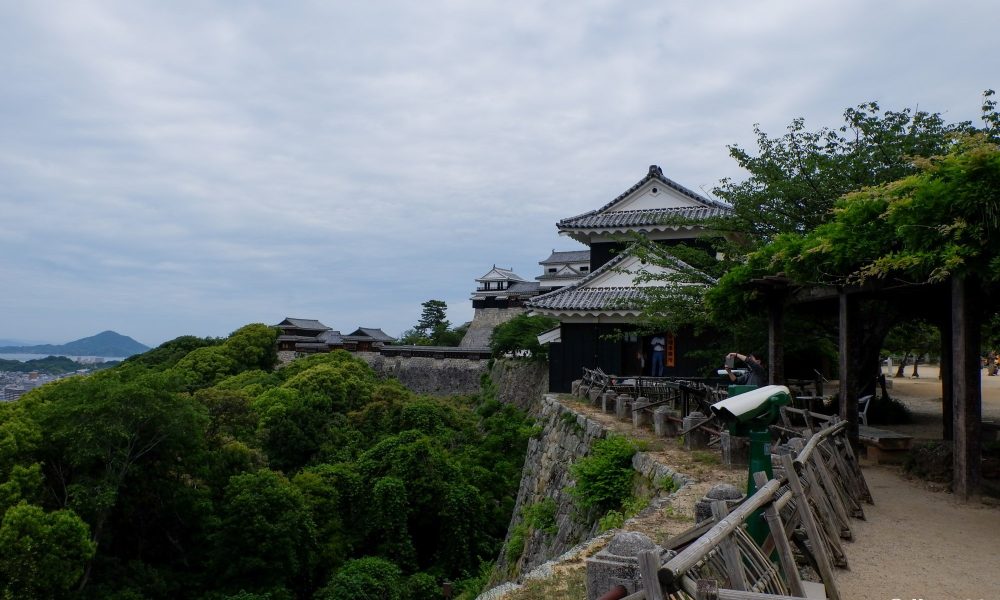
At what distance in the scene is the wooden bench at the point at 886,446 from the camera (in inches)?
390

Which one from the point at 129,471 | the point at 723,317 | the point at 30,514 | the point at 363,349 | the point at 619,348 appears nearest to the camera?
the point at 723,317

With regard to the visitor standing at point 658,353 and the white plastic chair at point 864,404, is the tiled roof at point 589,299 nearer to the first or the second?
the visitor standing at point 658,353

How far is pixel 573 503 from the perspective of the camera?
10.4m

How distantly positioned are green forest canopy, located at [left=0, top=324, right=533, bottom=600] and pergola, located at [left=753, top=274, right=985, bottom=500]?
12033 millimetres

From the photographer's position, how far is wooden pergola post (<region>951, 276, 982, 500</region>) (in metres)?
6.93

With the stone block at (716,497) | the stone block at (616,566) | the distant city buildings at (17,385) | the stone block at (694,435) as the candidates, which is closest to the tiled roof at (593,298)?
the stone block at (694,435)

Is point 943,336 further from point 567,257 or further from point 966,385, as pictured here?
point 567,257

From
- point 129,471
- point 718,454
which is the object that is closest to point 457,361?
point 129,471

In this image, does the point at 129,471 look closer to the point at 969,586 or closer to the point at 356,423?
the point at 356,423

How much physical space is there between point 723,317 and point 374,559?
11666mm

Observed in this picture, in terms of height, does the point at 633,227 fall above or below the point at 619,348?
above

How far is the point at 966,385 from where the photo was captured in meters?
6.93

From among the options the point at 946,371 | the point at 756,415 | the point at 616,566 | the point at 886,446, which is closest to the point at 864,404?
the point at 946,371

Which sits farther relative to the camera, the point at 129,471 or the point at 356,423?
the point at 356,423
